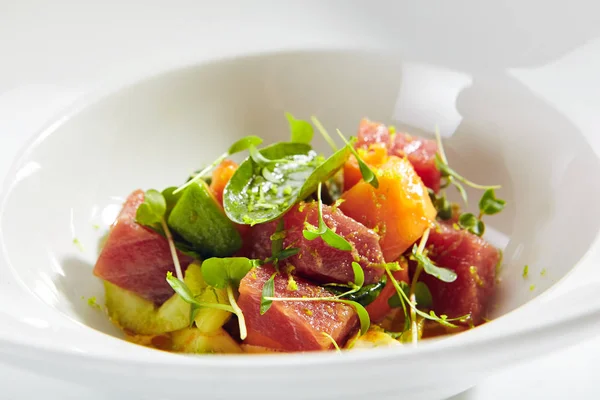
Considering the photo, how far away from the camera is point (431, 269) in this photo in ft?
6.64

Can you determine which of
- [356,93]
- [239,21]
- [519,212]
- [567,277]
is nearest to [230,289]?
[567,277]

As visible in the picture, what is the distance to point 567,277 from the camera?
170 cm

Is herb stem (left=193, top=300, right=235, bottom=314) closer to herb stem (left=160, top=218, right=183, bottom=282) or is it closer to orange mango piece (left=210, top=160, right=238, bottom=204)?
herb stem (left=160, top=218, right=183, bottom=282)

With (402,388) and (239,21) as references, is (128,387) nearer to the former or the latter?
(402,388)

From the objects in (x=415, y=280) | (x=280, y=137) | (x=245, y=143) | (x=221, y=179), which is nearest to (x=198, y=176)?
(x=221, y=179)

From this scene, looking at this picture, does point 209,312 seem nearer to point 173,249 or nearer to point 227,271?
point 227,271

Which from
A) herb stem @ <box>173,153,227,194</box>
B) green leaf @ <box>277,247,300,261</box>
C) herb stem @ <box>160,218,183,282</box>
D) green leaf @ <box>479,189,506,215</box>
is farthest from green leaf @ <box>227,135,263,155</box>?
green leaf @ <box>479,189,506,215</box>

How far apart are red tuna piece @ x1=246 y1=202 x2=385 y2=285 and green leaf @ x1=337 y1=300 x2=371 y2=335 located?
0.11 meters

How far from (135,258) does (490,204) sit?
1.25 metres

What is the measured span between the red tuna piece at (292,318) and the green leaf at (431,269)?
30cm

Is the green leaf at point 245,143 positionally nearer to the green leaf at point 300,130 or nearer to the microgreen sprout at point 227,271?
the green leaf at point 300,130

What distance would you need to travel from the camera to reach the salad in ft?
6.00

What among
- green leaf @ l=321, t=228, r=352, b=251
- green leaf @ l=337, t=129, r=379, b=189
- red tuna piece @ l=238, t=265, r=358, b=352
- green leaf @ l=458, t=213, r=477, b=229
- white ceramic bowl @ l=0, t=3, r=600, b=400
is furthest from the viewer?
green leaf @ l=458, t=213, r=477, b=229

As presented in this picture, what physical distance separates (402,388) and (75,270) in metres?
1.36
